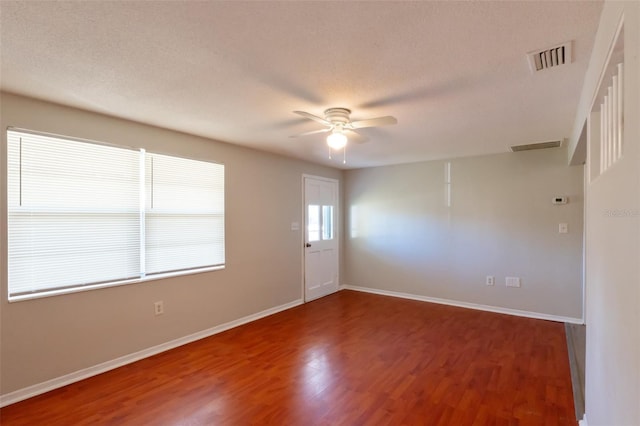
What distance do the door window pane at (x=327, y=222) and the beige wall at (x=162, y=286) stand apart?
26.9 inches

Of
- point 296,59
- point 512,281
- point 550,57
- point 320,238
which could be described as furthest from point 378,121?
point 512,281

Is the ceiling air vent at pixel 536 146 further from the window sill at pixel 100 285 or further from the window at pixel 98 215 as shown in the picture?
the window sill at pixel 100 285

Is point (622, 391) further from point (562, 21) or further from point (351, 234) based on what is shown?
point (351, 234)

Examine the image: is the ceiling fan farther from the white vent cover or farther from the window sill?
the window sill

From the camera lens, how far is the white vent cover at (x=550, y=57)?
172cm

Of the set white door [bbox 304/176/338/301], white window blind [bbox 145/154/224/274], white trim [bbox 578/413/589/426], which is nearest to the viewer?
white trim [bbox 578/413/589/426]

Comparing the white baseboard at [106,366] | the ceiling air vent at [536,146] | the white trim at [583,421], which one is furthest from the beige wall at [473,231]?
the white baseboard at [106,366]

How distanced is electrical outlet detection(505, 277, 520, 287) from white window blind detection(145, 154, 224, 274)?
401 cm

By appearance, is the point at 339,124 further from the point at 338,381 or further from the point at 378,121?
the point at 338,381

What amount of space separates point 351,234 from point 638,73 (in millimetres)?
5266

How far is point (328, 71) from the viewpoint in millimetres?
1991

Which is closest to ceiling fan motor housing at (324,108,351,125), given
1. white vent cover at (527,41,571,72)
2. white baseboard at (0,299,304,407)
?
white vent cover at (527,41,571,72)

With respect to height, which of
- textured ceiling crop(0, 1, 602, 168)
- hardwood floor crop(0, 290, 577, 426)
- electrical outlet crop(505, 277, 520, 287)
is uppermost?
textured ceiling crop(0, 1, 602, 168)

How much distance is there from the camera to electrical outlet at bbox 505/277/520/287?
446 cm
